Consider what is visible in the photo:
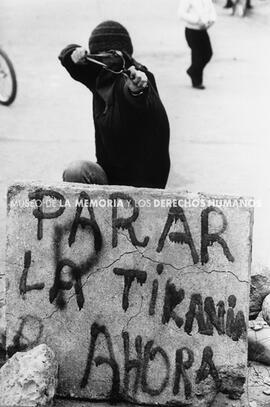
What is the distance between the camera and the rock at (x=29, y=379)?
2.99 metres

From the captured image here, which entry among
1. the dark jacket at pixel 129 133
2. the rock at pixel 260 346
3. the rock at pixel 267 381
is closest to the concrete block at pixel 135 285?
the rock at pixel 267 381

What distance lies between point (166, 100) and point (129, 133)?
5.28m

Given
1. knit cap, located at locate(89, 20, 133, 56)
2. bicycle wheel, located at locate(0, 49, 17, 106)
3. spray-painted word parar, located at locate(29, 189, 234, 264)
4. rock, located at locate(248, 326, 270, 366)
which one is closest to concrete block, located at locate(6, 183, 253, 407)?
spray-painted word parar, located at locate(29, 189, 234, 264)

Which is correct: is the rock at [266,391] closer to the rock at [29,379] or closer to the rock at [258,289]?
the rock at [258,289]

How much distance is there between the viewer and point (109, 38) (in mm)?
4145

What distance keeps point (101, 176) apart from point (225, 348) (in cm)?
121

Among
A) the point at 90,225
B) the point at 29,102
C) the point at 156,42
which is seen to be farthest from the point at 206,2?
the point at 90,225

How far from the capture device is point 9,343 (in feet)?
11.3

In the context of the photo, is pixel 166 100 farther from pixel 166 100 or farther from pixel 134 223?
pixel 134 223

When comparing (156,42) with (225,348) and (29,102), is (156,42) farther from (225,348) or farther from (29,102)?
(225,348)

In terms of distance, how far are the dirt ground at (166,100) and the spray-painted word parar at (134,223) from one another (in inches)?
32.9

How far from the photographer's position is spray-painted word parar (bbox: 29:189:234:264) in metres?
3.26

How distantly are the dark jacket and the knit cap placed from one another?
12 cm

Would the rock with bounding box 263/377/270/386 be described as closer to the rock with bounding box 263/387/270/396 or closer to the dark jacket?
the rock with bounding box 263/387/270/396
